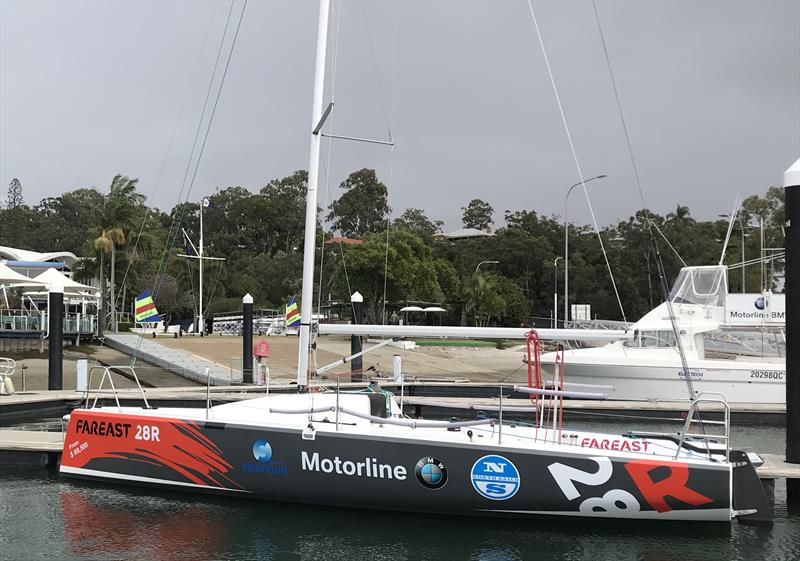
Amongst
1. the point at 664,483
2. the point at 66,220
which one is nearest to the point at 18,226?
the point at 66,220

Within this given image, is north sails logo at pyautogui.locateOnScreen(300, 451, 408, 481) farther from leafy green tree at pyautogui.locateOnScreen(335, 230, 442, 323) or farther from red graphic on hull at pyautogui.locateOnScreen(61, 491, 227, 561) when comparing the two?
leafy green tree at pyautogui.locateOnScreen(335, 230, 442, 323)

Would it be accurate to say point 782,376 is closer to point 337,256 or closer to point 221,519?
point 221,519

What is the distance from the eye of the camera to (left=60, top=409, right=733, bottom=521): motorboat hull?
8.95 meters

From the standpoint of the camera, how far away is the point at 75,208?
82.3m

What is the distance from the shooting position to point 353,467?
381 inches

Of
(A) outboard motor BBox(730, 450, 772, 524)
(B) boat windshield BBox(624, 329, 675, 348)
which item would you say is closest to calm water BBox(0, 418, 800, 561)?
(A) outboard motor BBox(730, 450, 772, 524)

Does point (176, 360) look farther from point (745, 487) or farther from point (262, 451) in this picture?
point (745, 487)

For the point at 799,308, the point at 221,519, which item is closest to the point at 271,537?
the point at 221,519

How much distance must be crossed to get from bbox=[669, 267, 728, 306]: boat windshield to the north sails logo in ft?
53.8

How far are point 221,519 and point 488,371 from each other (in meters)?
25.4

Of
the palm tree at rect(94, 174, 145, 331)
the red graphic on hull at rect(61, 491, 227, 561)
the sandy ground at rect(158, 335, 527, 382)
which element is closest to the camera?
the red graphic on hull at rect(61, 491, 227, 561)

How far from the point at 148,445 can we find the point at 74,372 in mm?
16334

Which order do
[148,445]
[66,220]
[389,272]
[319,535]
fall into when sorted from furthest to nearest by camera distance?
[66,220] < [389,272] < [148,445] < [319,535]

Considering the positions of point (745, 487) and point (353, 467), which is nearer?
point (745, 487)
